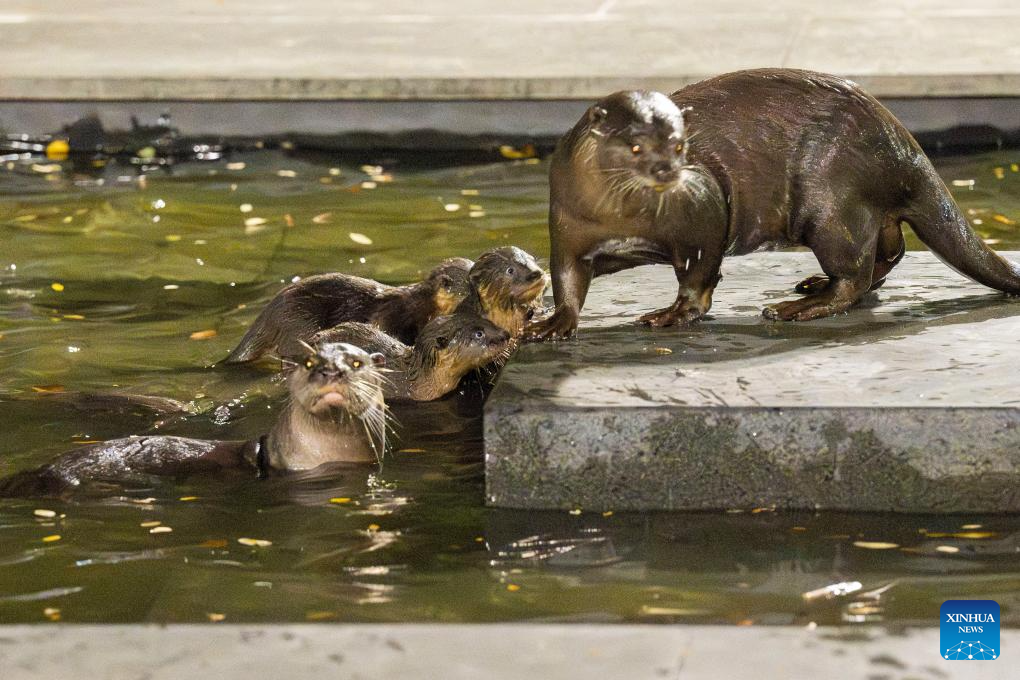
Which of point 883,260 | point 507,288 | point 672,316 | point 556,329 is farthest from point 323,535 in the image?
point 883,260

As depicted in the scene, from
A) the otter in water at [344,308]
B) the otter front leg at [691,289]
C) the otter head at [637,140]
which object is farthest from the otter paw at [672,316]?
the otter in water at [344,308]

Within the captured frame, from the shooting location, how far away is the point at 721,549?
4.34 meters

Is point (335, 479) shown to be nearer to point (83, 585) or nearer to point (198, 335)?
point (83, 585)

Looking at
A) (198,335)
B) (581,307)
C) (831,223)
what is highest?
(831,223)

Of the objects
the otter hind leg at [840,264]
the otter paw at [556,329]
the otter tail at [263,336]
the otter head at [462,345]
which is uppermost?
the otter hind leg at [840,264]

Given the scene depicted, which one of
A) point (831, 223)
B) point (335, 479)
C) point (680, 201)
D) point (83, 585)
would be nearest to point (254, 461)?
point (335, 479)

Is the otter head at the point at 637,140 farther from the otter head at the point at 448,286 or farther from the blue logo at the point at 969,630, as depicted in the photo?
the otter head at the point at 448,286

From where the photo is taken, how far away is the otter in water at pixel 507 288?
611 centimetres

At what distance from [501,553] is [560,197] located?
125 cm

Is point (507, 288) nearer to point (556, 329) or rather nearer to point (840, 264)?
point (556, 329)

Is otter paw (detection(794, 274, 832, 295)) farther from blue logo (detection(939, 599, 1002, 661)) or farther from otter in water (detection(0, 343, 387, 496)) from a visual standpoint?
blue logo (detection(939, 599, 1002, 661))

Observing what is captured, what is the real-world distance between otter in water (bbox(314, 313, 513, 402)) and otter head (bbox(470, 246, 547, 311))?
0.37 ft

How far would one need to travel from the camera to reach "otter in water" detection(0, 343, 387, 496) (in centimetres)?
518

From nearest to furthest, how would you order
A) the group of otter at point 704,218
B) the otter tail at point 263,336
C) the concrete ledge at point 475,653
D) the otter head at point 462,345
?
the concrete ledge at point 475,653
the group of otter at point 704,218
the otter head at point 462,345
the otter tail at point 263,336
